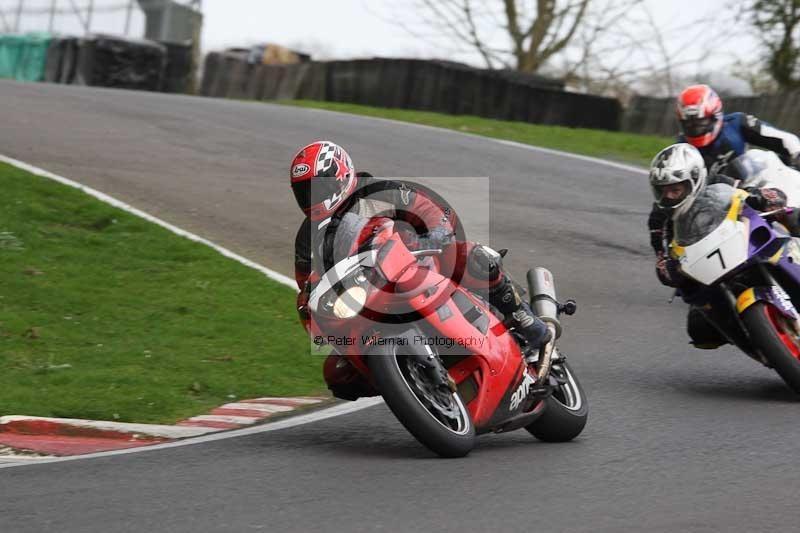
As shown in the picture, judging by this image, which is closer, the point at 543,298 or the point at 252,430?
the point at 543,298

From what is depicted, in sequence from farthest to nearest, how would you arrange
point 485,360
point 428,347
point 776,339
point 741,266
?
point 741,266
point 776,339
point 485,360
point 428,347

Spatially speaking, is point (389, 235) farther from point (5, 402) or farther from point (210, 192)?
point (210, 192)

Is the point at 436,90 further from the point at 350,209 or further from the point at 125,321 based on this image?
the point at 350,209

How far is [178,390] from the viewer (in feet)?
26.5

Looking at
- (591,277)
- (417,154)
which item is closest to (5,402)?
(591,277)

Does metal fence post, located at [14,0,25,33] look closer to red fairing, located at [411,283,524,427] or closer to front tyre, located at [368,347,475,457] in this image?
red fairing, located at [411,283,524,427]

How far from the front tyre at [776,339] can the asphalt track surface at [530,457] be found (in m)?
0.24

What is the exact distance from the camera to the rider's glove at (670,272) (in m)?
7.92

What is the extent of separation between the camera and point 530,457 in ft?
20.8

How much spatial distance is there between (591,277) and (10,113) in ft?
32.8

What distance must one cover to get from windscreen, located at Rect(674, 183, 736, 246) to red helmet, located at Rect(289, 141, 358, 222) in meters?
2.53

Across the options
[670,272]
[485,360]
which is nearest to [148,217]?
[670,272]

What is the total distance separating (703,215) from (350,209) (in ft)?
8.32

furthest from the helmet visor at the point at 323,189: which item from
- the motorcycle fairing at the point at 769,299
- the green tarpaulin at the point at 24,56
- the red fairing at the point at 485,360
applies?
the green tarpaulin at the point at 24,56
